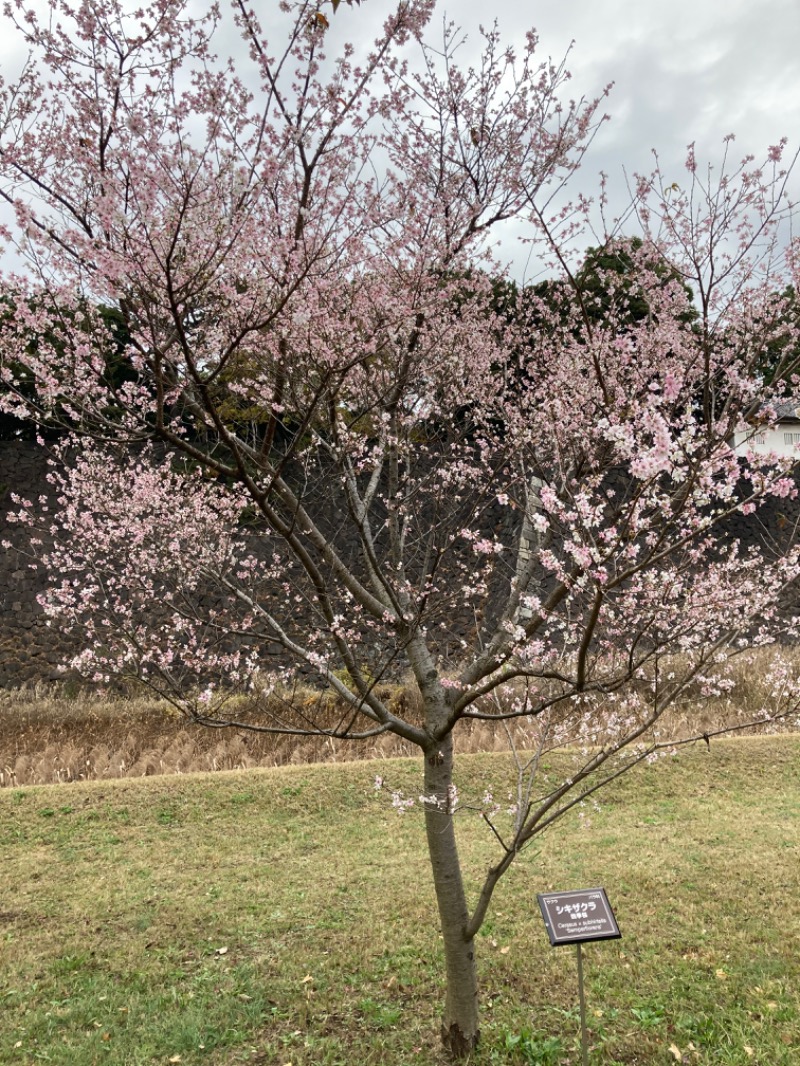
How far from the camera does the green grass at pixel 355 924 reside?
384cm

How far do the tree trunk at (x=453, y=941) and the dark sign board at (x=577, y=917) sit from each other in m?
0.49

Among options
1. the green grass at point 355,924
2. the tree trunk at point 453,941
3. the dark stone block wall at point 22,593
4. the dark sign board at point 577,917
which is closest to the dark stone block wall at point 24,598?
the dark stone block wall at point 22,593

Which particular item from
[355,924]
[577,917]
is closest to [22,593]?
[355,924]

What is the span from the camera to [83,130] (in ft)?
10.1

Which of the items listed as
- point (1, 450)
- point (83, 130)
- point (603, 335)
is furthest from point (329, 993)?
point (1, 450)

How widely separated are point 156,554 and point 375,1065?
5.67 metres

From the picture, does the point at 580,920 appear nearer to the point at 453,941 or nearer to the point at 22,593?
the point at 453,941

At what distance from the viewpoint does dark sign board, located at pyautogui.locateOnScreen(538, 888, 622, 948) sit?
10.6 ft

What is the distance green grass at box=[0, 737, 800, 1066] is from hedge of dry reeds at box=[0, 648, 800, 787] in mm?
1019

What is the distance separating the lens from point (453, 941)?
→ 356 cm

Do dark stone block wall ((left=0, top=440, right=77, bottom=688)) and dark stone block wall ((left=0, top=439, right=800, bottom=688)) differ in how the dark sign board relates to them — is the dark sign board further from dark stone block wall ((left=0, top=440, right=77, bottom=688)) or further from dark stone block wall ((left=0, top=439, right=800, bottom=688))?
dark stone block wall ((left=0, top=440, right=77, bottom=688))

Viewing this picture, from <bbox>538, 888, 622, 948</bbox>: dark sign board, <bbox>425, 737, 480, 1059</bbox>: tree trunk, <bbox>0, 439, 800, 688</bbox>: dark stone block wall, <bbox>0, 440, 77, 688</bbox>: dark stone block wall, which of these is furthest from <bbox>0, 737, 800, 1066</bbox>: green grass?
<bbox>0, 440, 77, 688</bbox>: dark stone block wall

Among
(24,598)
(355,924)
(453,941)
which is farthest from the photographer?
(24,598)

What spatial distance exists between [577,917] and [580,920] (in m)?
0.02
